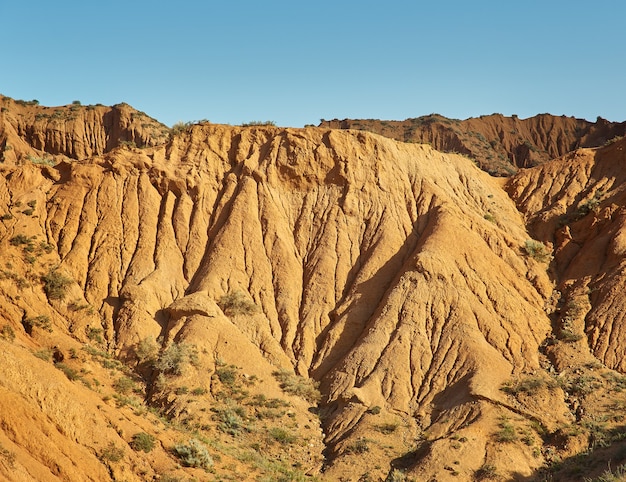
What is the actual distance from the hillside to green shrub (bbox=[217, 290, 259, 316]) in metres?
0.08

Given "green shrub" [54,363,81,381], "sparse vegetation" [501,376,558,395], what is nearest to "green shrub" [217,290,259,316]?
"green shrub" [54,363,81,381]

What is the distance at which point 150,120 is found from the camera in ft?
251

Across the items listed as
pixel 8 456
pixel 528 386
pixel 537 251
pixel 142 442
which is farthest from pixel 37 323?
pixel 537 251

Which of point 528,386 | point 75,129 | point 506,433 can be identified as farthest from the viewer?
point 75,129

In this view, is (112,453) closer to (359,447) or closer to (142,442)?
(142,442)

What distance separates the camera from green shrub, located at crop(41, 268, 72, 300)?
114ft

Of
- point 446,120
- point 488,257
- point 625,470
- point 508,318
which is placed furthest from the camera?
point 446,120

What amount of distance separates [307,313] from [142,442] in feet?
48.7

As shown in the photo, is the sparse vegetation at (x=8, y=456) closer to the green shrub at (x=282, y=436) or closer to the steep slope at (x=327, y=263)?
the steep slope at (x=327, y=263)

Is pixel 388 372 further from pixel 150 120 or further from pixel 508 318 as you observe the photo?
pixel 150 120

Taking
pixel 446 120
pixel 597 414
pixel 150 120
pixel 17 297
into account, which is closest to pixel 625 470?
pixel 597 414

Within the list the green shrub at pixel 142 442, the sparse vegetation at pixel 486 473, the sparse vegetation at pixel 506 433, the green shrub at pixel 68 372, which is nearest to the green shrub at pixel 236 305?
the green shrub at pixel 68 372

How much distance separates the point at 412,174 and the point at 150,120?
4102cm

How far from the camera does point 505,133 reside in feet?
323
